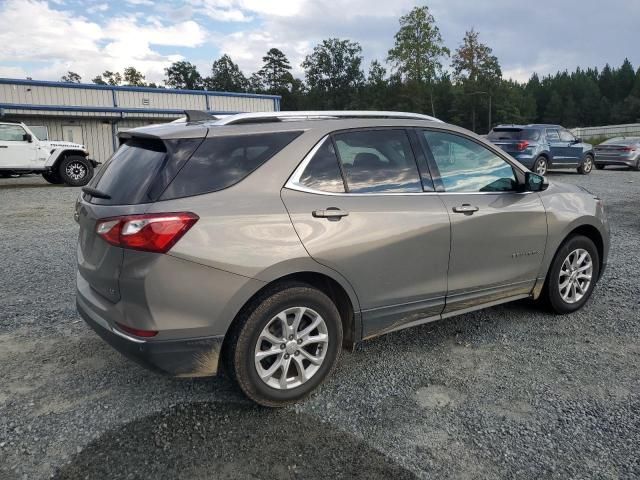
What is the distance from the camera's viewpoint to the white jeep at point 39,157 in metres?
14.8

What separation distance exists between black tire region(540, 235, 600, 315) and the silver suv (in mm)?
595

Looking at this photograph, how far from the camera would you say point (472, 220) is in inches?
143

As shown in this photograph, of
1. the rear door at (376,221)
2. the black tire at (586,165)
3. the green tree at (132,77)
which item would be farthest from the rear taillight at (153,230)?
the green tree at (132,77)

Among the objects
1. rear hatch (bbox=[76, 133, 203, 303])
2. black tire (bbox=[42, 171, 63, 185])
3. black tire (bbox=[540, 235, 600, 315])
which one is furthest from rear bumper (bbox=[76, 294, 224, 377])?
black tire (bbox=[42, 171, 63, 185])

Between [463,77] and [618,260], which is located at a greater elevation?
[463,77]

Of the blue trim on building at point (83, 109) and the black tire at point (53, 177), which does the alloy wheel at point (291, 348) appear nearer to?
the black tire at point (53, 177)

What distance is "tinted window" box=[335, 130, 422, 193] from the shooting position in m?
3.24

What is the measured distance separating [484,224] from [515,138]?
13357 millimetres

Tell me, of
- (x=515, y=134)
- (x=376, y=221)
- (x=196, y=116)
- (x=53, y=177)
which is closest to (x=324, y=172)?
(x=376, y=221)

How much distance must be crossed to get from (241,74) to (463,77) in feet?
191

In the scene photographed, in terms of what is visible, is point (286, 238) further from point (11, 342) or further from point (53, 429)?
point (11, 342)

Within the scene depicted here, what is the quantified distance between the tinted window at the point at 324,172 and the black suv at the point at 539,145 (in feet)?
44.2

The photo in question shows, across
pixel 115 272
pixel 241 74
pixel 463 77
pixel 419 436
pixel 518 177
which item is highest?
pixel 241 74

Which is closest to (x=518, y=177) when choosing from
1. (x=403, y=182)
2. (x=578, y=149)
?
(x=403, y=182)
